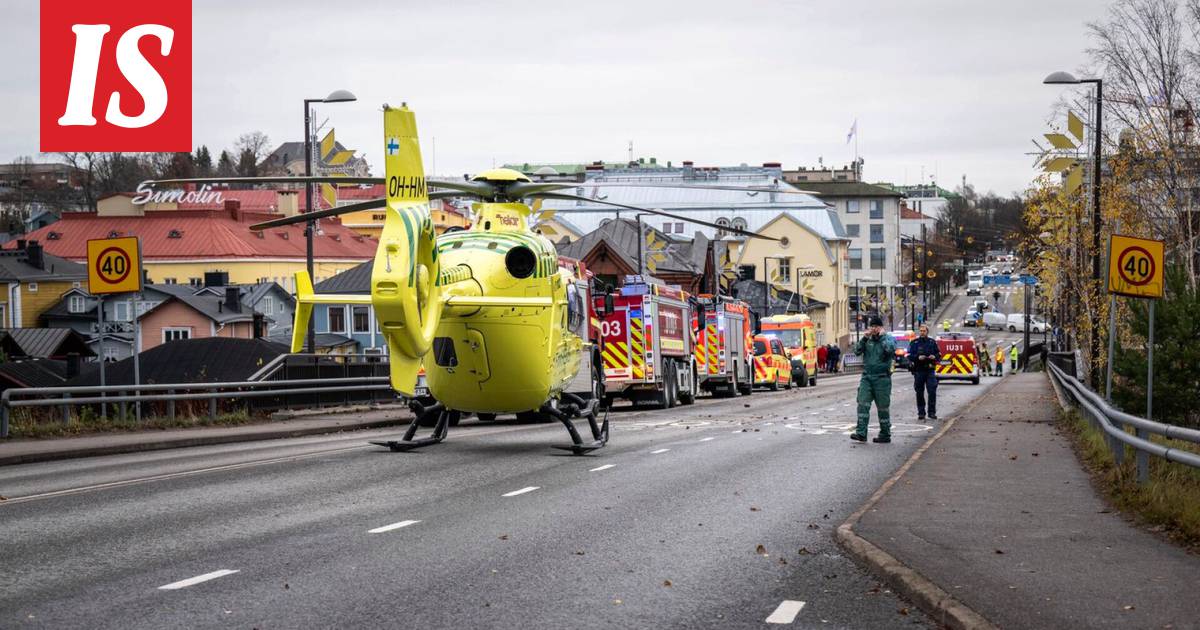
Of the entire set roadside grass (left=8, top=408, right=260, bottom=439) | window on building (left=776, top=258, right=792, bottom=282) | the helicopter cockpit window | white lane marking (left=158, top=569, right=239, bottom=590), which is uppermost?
window on building (left=776, top=258, right=792, bottom=282)

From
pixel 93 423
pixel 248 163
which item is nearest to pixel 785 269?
pixel 248 163

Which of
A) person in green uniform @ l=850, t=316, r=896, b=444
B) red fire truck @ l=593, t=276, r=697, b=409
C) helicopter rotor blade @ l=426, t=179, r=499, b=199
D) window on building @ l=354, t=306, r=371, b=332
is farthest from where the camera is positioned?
window on building @ l=354, t=306, r=371, b=332

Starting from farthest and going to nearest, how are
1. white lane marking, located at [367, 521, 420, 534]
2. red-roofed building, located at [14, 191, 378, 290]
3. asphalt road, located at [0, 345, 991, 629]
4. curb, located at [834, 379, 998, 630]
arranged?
red-roofed building, located at [14, 191, 378, 290] → white lane marking, located at [367, 521, 420, 534] → asphalt road, located at [0, 345, 991, 629] → curb, located at [834, 379, 998, 630]

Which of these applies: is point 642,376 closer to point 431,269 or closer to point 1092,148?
point 1092,148

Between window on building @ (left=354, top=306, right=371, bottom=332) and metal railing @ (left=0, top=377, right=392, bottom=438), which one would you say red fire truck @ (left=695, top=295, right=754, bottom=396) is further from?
window on building @ (left=354, top=306, right=371, bottom=332)

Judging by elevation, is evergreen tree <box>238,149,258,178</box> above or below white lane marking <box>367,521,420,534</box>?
above

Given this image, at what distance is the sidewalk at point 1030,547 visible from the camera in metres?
7.73

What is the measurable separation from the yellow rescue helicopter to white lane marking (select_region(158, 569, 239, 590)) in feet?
20.5

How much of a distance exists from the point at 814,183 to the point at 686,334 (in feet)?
356

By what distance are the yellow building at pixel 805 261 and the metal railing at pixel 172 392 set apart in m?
79.8

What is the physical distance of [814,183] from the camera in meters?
144

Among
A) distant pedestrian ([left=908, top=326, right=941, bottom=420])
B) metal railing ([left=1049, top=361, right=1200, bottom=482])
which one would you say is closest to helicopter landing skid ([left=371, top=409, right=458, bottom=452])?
metal railing ([left=1049, top=361, right=1200, bottom=482])

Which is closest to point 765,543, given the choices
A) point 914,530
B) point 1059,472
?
point 914,530

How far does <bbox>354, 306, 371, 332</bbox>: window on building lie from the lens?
78.2 meters
